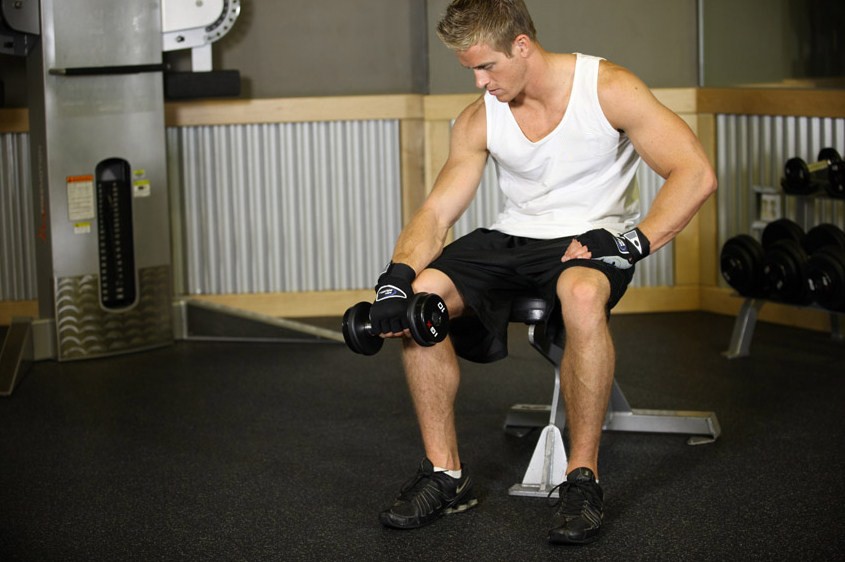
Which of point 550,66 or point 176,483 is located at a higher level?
point 550,66

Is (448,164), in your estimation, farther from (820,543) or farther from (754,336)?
(754,336)

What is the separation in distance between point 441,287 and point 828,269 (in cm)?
158

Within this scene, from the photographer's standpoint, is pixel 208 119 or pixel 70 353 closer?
pixel 70 353

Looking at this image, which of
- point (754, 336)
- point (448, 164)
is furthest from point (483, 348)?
point (754, 336)

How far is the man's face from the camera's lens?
8.28ft

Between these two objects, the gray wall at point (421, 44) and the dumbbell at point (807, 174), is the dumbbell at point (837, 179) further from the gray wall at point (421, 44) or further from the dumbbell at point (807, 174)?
the gray wall at point (421, 44)

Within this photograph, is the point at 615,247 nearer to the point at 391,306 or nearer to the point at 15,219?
the point at 391,306

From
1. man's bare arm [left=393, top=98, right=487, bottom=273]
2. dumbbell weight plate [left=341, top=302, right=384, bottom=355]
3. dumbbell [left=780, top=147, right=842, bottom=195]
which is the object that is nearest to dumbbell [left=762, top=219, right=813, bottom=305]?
dumbbell [left=780, top=147, right=842, bottom=195]

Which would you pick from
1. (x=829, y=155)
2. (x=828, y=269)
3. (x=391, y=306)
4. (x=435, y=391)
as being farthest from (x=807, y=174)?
(x=391, y=306)

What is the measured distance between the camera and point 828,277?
3.59m

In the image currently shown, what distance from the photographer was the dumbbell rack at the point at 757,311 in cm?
395

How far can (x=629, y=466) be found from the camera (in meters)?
2.84

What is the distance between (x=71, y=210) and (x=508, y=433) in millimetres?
1898

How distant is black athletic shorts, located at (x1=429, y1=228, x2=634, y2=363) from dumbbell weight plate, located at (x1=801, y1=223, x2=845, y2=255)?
136 cm
